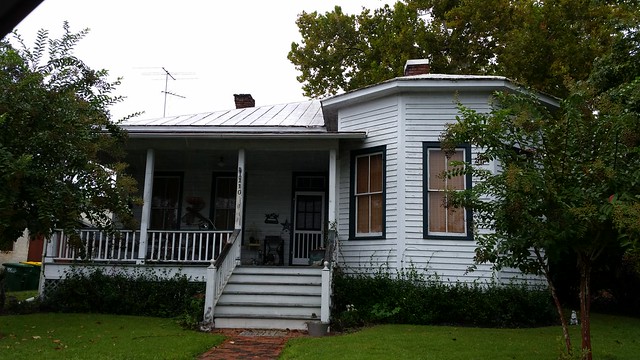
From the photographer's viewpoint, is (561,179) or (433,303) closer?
(561,179)

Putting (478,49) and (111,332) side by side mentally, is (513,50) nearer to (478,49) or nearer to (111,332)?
(478,49)

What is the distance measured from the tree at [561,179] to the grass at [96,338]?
4601 millimetres

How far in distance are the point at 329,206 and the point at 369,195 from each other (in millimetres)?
994

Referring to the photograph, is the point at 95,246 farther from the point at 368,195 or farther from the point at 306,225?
the point at 368,195

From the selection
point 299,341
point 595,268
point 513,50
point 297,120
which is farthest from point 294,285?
point 513,50

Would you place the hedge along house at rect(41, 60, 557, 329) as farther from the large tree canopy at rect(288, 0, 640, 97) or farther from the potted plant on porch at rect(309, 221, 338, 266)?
the large tree canopy at rect(288, 0, 640, 97)

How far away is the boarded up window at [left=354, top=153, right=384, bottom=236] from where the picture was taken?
40.2 ft

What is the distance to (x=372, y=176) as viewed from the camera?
41.0 feet

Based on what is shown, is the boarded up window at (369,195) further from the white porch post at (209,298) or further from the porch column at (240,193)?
the white porch post at (209,298)

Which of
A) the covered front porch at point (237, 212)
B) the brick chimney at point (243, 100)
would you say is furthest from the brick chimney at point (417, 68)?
the brick chimney at point (243, 100)

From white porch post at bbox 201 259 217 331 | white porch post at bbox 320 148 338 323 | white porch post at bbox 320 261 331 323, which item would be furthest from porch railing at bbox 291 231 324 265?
white porch post at bbox 201 259 217 331

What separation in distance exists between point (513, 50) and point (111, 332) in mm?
16574

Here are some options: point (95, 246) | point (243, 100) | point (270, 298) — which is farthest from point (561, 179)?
point (243, 100)

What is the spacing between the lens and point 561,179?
258 inches
